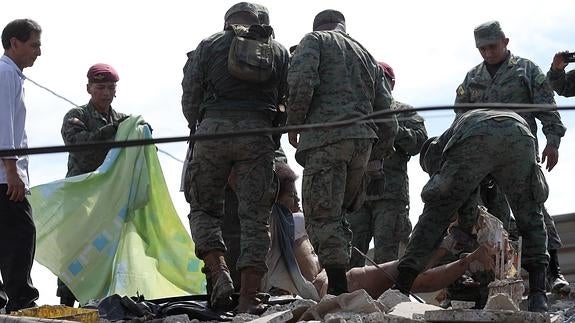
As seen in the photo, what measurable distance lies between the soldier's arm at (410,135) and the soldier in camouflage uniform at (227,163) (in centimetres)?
227

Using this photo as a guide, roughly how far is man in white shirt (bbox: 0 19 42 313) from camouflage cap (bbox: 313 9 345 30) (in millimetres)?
1987

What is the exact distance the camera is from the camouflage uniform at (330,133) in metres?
8.15

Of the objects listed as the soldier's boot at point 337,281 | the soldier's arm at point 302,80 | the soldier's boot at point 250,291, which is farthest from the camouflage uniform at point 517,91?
the soldier's boot at point 250,291

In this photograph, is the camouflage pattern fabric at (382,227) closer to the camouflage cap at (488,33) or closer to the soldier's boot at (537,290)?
the camouflage cap at (488,33)

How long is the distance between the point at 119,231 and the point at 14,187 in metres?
2.15

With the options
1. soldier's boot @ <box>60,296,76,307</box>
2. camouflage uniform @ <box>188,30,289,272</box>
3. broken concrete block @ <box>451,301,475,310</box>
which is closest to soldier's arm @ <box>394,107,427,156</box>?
broken concrete block @ <box>451,301,475,310</box>

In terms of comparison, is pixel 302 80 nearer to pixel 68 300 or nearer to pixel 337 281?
pixel 337 281

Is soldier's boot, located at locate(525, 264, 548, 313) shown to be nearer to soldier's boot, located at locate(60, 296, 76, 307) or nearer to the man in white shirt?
the man in white shirt

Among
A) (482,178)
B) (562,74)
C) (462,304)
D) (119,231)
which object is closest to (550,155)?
(562,74)

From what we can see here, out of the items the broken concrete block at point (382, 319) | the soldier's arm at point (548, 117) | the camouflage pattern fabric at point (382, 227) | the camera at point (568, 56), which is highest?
the camera at point (568, 56)

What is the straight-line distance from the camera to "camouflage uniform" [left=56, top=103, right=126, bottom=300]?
32.4 feet

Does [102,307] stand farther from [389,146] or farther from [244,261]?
[389,146]

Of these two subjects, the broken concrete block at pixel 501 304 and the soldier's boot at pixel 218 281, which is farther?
the soldier's boot at pixel 218 281

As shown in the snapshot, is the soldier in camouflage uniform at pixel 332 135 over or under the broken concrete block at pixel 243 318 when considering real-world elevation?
over
